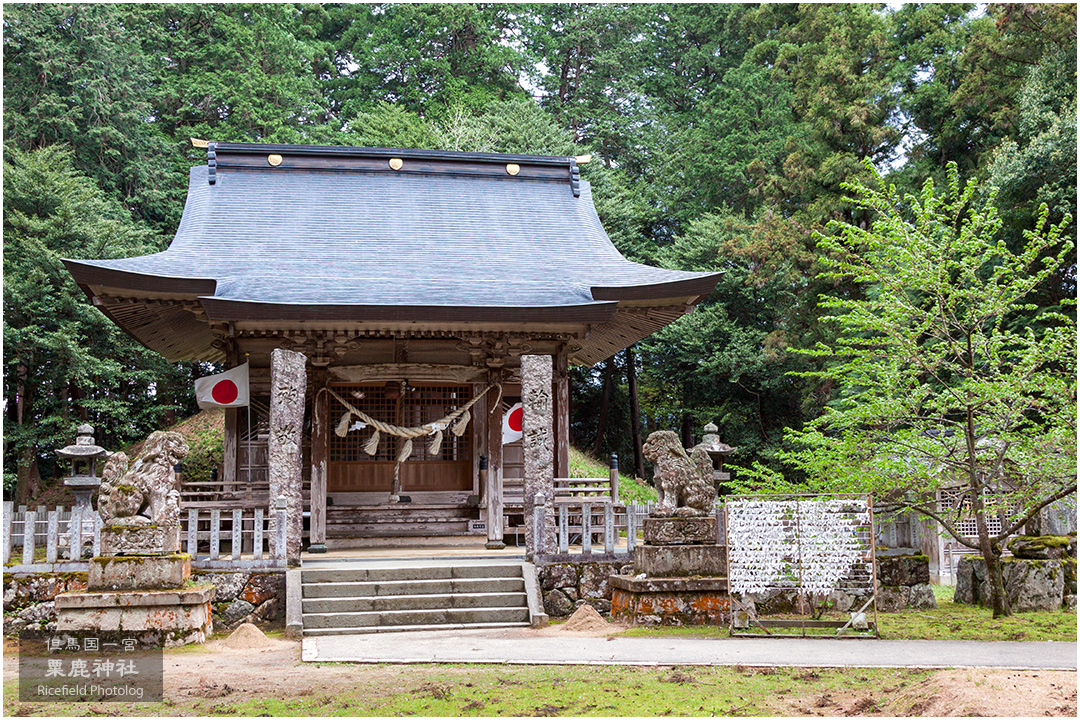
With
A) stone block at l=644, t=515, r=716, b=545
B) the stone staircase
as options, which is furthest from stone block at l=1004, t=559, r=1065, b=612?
the stone staircase

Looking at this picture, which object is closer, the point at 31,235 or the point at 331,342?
the point at 331,342

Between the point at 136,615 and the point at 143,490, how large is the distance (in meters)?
1.22

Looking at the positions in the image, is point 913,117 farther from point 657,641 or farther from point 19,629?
point 19,629

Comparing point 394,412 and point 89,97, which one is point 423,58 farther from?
point 394,412

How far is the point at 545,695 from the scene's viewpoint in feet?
21.2

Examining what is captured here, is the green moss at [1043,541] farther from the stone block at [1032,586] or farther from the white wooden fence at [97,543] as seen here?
the white wooden fence at [97,543]

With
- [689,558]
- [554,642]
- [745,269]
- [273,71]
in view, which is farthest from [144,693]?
[273,71]

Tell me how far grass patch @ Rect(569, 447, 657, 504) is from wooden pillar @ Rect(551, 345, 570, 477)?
904cm

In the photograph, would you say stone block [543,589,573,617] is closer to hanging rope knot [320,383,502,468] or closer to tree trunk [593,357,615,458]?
hanging rope knot [320,383,502,468]

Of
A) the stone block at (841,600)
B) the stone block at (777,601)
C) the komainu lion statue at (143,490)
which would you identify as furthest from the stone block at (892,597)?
the komainu lion statue at (143,490)

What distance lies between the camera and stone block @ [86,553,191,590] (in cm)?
874

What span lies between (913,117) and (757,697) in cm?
2057

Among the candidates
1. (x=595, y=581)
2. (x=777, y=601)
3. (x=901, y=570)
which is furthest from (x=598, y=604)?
(x=901, y=570)

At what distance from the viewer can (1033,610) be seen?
1019 cm
